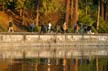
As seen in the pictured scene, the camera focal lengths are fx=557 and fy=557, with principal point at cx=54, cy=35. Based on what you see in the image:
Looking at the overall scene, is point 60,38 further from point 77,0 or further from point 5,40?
point 77,0

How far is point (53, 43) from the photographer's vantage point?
Answer: 65.1 m

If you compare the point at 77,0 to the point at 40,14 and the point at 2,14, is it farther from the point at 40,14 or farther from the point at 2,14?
the point at 2,14

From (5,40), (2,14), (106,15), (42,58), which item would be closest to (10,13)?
(2,14)

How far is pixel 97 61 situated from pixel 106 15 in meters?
39.9

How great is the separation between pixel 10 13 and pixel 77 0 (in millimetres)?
10197

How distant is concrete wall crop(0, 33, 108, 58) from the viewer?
60750 millimetres

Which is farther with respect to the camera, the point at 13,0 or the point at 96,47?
the point at 13,0

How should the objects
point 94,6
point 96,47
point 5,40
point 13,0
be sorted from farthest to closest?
1. point 94,6
2. point 13,0
3. point 96,47
4. point 5,40

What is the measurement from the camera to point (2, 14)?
265ft

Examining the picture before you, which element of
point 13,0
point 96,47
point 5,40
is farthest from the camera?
point 13,0

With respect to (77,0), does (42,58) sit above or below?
below

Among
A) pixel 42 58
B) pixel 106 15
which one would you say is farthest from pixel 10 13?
pixel 42 58

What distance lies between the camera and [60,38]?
216 ft

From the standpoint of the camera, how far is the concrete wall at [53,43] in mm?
60750
